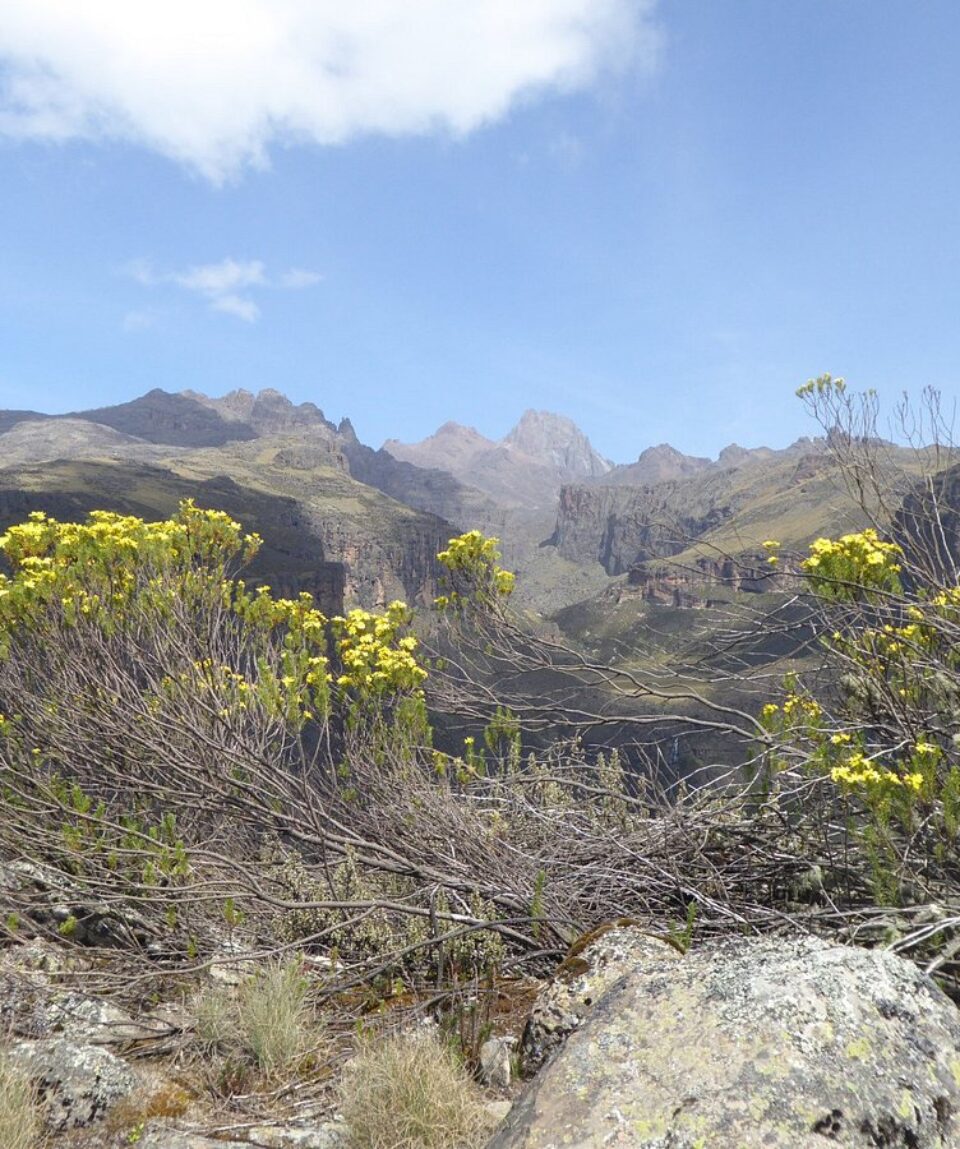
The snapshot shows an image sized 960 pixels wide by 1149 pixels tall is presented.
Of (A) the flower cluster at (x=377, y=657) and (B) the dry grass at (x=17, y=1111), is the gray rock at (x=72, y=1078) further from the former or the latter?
(A) the flower cluster at (x=377, y=657)

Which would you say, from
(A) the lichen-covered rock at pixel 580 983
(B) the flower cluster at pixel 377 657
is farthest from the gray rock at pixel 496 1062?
(B) the flower cluster at pixel 377 657

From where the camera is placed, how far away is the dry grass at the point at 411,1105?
282cm

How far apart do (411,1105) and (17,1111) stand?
161cm

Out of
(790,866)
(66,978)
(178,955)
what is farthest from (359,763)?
(790,866)

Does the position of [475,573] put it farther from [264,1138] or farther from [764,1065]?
[764,1065]

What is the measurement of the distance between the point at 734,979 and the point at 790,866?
7.22ft

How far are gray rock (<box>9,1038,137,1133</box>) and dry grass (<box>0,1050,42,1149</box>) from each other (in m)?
0.09

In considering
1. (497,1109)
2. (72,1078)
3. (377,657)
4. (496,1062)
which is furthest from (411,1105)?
(377,657)

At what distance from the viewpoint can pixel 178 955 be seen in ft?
15.5

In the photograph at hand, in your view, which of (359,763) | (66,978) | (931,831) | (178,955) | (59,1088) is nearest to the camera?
(59,1088)

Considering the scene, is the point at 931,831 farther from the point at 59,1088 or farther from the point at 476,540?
the point at 59,1088

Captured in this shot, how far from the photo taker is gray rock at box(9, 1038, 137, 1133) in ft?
10.6

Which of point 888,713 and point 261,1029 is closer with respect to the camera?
point 261,1029

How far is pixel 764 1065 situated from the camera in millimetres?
2086
